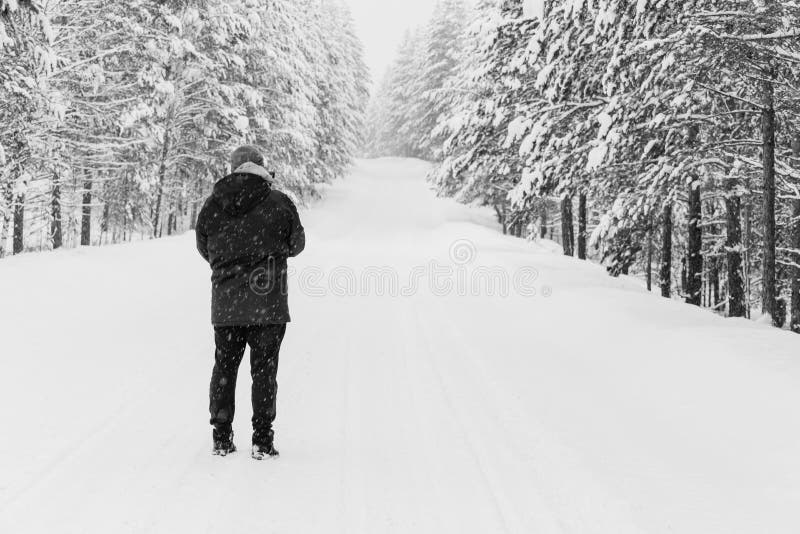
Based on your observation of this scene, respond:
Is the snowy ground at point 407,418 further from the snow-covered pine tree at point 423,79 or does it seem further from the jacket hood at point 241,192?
the snow-covered pine tree at point 423,79

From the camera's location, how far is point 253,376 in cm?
406

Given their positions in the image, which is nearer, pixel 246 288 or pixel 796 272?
pixel 246 288

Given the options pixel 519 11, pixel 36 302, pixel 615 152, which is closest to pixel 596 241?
pixel 615 152

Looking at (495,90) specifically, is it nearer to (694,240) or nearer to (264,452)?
(694,240)

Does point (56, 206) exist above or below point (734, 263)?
above

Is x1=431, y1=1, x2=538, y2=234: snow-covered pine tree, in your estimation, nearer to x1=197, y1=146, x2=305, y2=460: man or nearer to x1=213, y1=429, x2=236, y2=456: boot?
x1=197, y1=146, x2=305, y2=460: man

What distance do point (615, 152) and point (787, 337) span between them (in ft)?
13.2

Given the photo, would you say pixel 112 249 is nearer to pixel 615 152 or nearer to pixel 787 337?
pixel 615 152

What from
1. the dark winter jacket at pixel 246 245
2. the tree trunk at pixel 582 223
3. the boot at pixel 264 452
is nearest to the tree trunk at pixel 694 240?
the tree trunk at pixel 582 223

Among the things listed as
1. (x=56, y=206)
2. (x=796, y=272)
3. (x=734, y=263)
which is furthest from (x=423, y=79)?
(x=796, y=272)

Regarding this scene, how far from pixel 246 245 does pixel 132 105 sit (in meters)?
13.4

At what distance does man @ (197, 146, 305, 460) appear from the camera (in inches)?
157

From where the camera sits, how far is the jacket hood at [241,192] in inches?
158

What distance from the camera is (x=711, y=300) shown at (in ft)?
94.1
